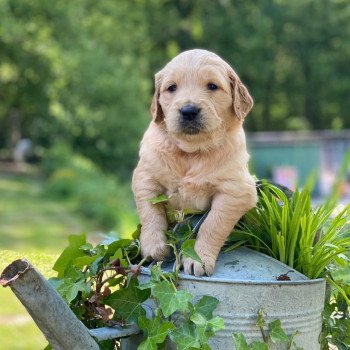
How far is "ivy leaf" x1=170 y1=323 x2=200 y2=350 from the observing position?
1.78 m

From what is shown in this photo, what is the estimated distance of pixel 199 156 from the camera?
1929 millimetres

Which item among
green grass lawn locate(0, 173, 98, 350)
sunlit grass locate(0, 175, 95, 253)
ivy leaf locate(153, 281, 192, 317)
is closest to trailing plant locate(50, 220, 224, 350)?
ivy leaf locate(153, 281, 192, 317)

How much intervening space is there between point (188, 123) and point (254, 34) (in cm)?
2541

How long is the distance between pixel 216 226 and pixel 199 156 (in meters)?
0.19

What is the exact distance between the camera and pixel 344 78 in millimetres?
26984

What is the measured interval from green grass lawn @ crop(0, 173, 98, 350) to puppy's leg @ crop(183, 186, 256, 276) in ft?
2.08

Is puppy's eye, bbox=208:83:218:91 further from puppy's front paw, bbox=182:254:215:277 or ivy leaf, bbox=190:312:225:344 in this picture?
ivy leaf, bbox=190:312:225:344

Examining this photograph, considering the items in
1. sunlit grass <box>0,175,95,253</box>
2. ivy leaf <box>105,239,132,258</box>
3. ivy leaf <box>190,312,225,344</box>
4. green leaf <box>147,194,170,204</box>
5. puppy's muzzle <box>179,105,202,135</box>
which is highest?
puppy's muzzle <box>179,105,202,135</box>

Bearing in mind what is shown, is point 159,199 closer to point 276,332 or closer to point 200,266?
point 200,266

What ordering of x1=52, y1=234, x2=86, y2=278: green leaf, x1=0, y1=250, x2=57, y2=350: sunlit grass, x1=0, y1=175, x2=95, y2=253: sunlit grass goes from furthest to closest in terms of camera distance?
1. x1=0, y1=175, x2=95, y2=253: sunlit grass
2. x1=0, y1=250, x2=57, y2=350: sunlit grass
3. x1=52, y1=234, x2=86, y2=278: green leaf

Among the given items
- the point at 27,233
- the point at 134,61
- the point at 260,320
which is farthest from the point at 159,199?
the point at 134,61

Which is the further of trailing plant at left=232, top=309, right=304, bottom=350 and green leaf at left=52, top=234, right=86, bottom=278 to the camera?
green leaf at left=52, top=234, right=86, bottom=278

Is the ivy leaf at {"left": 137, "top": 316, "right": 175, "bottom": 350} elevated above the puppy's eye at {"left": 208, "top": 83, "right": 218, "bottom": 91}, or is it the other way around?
the puppy's eye at {"left": 208, "top": 83, "right": 218, "bottom": 91}

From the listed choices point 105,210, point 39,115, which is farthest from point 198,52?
point 39,115
